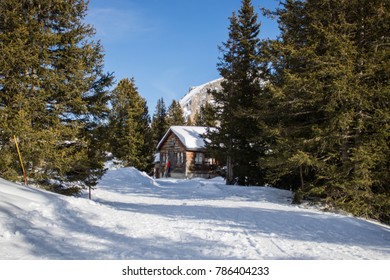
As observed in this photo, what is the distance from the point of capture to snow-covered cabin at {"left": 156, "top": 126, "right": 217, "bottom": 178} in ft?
123

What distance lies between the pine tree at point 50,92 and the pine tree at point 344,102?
7740mm

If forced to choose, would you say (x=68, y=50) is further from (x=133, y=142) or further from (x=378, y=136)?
(x=133, y=142)

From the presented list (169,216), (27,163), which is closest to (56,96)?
(27,163)

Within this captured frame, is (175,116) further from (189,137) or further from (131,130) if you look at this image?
(131,130)

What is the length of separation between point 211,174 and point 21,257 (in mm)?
34445

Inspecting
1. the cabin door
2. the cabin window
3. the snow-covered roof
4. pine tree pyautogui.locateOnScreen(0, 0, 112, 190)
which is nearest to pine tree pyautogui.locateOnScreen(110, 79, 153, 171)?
the cabin door

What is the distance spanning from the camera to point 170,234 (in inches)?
249

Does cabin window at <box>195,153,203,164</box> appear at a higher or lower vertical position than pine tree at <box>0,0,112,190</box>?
lower

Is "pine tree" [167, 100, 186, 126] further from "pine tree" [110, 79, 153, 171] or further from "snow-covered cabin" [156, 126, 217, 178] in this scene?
"pine tree" [110, 79, 153, 171]

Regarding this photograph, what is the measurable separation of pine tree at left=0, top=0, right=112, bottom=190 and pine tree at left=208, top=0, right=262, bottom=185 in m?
9.73

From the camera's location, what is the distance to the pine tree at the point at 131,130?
35.9 metres

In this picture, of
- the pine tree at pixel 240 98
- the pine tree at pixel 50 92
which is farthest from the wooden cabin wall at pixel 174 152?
the pine tree at pixel 50 92

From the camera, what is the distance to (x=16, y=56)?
10383 mm

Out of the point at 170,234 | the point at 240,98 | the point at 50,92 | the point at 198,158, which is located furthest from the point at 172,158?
the point at 170,234
